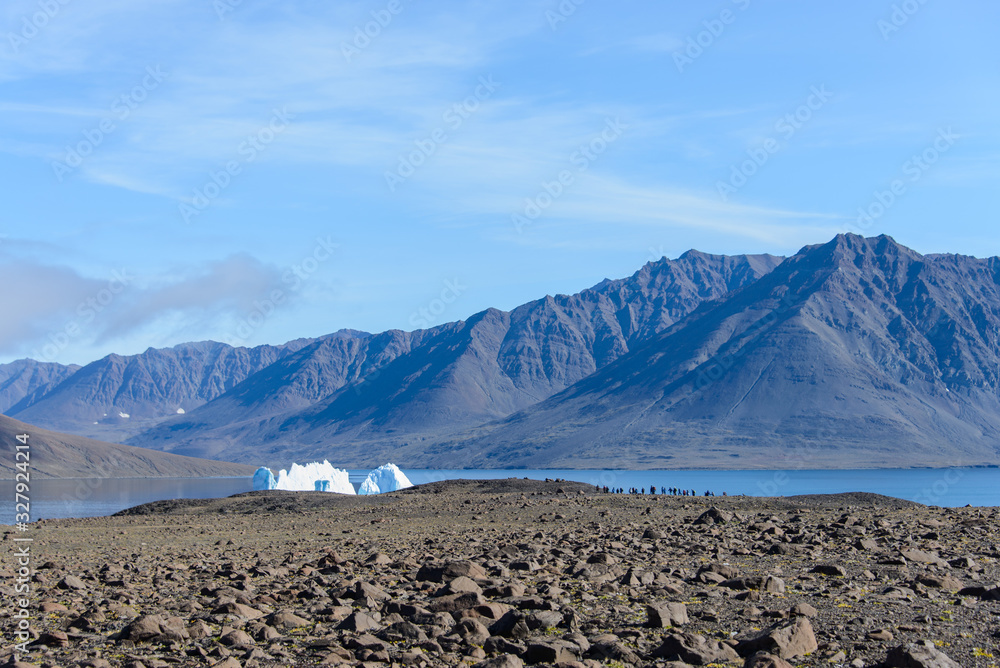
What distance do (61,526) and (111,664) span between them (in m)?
30.7

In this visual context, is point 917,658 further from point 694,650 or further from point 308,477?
point 308,477

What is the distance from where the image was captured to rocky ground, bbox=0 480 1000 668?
33.4ft

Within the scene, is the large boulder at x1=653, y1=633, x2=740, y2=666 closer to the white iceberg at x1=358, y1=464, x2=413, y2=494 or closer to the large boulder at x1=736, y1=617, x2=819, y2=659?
the large boulder at x1=736, y1=617, x2=819, y2=659

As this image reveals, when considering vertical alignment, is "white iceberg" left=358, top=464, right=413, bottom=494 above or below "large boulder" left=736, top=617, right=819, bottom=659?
below

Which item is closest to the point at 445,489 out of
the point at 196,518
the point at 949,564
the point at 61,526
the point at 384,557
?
the point at 196,518

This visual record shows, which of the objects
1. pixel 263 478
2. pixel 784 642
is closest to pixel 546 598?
pixel 784 642

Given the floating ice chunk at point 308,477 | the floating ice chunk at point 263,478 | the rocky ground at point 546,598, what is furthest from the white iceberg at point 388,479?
the rocky ground at point 546,598

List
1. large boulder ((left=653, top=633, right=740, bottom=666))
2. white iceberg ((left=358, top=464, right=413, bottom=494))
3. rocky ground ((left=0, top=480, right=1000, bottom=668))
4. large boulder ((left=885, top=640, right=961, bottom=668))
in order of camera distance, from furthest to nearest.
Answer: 1. white iceberg ((left=358, top=464, right=413, bottom=494))
2. rocky ground ((left=0, top=480, right=1000, bottom=668))
3. large boulder ((left=653, top=633, right=740, bottom=666))
4. large boulder ((left=885, top=640, right=961, bottom=668))

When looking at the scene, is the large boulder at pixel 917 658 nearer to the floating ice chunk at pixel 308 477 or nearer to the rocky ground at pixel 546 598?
the rocky ground at pixel 546 598

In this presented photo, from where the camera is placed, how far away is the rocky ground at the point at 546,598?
33.4 feet

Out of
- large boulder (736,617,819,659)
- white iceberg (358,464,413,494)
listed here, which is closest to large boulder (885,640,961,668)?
large boulder (736,617,819,659)

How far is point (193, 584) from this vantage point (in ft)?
54.7

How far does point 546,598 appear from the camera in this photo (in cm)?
1330

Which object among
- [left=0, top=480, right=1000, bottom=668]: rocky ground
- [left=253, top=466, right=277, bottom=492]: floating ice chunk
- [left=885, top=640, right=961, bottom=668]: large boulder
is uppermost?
[left=885, top=640, right=961, bottom=668]: large boulder
